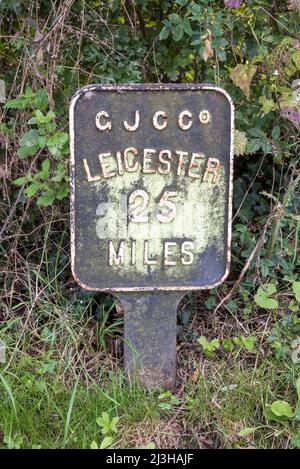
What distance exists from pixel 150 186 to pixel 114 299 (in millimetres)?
676

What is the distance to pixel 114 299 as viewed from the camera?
2.82 meters

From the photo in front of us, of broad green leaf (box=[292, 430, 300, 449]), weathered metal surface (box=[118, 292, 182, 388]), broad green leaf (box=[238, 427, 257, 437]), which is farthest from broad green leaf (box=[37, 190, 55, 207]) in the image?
broad green leaf (box=[292, 430, 300, 449])

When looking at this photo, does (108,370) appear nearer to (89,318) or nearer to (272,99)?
(89,318)

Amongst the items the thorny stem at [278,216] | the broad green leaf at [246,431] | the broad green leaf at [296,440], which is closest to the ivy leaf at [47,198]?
the thorny stem at [278,216]

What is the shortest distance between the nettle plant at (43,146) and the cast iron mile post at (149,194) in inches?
10.1

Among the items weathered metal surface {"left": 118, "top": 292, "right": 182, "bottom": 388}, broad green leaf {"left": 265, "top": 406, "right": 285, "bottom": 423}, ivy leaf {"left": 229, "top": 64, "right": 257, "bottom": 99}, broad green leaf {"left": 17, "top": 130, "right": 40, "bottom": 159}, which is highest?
ivy leaf {"left": 229, "top": 64, "right": 257, "bottom": 99}

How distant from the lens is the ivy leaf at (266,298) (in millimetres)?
2654

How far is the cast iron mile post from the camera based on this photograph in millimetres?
2316

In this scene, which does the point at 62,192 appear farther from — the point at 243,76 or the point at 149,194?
the point at 243,76

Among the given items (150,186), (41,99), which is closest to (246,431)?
(150,186)

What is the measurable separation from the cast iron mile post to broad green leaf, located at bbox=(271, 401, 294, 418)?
1.71 feet

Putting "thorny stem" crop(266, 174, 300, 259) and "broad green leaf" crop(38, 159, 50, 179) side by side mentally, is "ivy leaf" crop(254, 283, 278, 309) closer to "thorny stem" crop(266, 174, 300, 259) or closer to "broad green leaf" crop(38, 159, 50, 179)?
"thorny stem" crop(266, 174, 300, 259)
